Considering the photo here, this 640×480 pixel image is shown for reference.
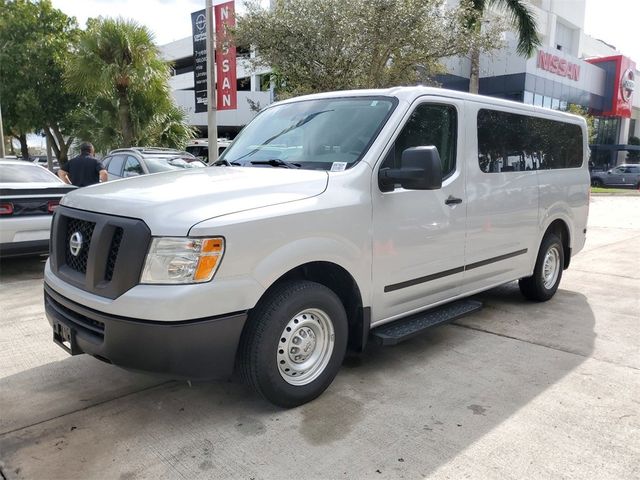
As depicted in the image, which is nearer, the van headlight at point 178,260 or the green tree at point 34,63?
the van headlight at point 178,260

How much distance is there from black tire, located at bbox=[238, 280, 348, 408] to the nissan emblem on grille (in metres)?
1.15

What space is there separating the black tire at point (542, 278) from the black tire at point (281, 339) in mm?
3183

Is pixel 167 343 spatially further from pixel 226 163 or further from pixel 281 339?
pixel 226 163

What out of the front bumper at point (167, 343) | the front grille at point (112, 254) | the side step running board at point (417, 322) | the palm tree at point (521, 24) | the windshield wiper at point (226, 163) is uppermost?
the palm tree at point (521, 24)

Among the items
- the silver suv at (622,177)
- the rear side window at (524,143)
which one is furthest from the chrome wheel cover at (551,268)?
the silver suv at (622,177)

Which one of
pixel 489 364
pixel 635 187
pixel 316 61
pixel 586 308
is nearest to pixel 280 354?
pixel 489 364

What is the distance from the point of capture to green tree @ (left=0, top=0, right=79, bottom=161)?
75.2ft

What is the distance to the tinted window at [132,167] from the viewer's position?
10.1 metres

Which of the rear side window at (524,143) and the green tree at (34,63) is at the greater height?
the green tree at (34,63)

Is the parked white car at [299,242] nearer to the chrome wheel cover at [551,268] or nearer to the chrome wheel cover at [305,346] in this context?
the chrome wheel cover at [305,346]

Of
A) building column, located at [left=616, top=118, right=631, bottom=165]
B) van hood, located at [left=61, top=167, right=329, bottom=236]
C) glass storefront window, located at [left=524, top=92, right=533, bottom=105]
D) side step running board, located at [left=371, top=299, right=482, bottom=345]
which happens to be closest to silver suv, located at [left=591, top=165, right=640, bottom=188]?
glass storefront window, located at [left=524, top=92, right=533, bottom=105]

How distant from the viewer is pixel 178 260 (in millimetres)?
2799

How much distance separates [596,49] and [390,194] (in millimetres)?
57530

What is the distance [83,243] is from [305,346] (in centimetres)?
151
